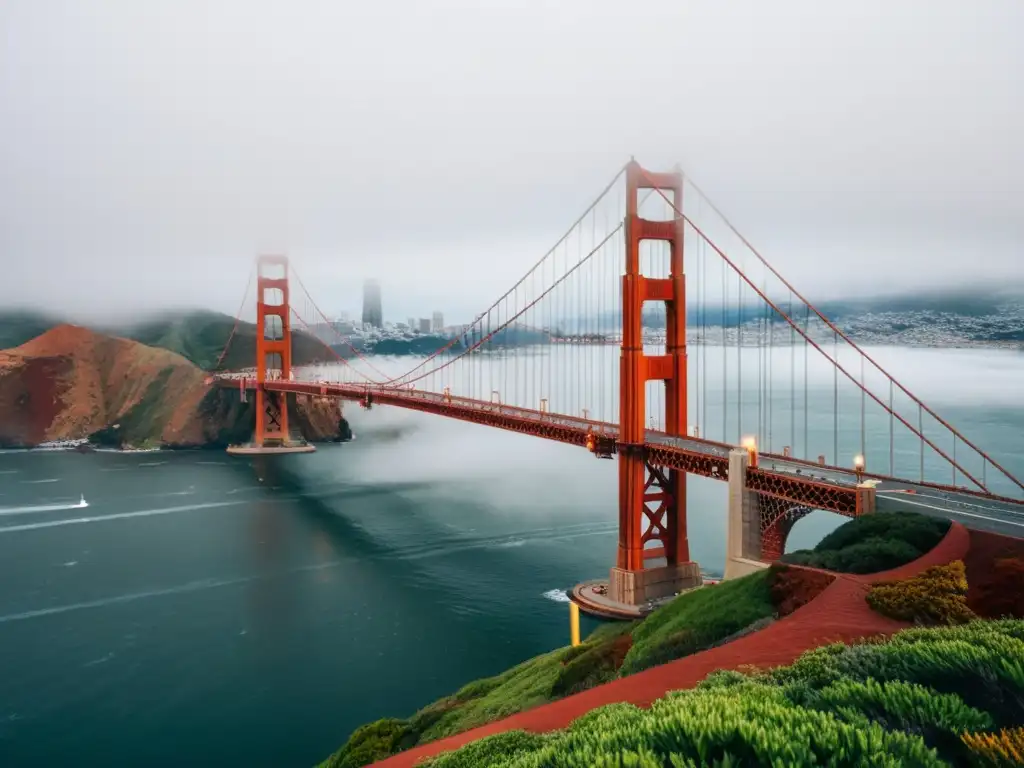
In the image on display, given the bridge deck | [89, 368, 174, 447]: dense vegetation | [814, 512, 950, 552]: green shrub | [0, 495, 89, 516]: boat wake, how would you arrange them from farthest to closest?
[89, 368, 174, 447]: dense vegetation → [0, 495, 89, 516]: boat wake → the bridge deck → [814, 512, 950, 552]: green shrub

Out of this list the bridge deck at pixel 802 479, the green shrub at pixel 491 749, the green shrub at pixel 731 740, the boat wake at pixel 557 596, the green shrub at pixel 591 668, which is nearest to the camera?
the green shrub at pixel 731 740

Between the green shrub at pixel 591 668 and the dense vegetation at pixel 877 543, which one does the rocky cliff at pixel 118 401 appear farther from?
the dense vegetation at pixel 877 543

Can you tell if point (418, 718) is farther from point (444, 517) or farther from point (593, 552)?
point (444, 517)

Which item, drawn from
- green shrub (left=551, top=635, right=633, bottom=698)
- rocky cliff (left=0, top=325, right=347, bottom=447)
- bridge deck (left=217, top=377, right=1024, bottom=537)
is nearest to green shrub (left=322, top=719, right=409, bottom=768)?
green shrub (left=551, top=635, right=633, bottom=698)

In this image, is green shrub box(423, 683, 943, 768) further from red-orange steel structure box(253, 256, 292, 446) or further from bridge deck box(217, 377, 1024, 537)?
red-orange steel structure box(253, 256, 292, 446)

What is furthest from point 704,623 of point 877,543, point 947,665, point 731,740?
point 731,740

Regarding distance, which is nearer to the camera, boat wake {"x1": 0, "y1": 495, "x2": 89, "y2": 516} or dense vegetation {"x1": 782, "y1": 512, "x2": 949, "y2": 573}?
dense vegetation {"x1": 782, "y1": 512, "x2": 949, "y2": 573}

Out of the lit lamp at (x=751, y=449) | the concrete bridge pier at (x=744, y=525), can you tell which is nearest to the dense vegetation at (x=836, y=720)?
the concrete bridge pier at (x=744, y=525)

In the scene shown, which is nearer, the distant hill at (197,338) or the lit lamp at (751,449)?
the lit lamp at (751,449)
